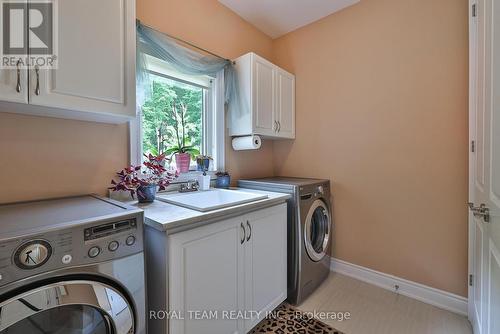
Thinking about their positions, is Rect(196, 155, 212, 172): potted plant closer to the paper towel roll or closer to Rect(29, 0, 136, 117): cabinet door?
the paper towel roll

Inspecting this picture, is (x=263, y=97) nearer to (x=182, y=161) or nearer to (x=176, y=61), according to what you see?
(x=176, y=61)

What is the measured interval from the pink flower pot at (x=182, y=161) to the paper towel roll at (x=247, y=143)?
52cm

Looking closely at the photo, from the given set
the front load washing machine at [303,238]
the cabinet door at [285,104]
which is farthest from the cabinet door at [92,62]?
the cabinet door at [285,104]

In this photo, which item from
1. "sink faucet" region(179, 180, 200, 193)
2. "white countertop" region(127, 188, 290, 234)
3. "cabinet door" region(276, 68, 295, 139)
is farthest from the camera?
"cabinet door" region(276, 68, 295, 139)

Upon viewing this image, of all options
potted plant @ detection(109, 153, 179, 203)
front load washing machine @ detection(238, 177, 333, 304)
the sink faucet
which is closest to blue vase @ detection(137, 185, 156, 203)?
potted plant @ detection(109, 153, 179, 203)

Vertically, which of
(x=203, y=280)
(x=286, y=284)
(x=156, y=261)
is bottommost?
(x=286, y=284)

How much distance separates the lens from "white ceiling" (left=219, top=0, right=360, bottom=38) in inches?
83.4

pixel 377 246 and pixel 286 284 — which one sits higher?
pixel 377 246

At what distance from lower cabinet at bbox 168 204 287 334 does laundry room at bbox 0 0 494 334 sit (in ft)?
0.03

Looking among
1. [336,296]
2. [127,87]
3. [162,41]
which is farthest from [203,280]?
[162,41]

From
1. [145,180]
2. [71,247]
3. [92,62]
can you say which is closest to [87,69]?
[92,62]

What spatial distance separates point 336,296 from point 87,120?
229 cm

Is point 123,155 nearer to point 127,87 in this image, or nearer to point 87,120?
point 87,120

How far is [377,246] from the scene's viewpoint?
2.07 m
